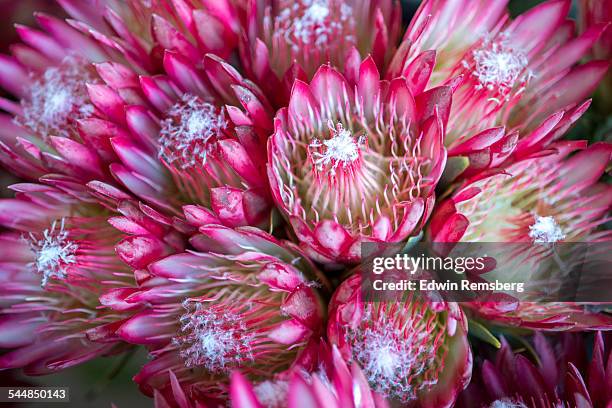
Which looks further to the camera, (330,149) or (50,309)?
(50,309)

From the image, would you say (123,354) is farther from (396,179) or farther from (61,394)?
(396,179)

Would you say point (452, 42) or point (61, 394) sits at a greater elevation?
point (452, 42)

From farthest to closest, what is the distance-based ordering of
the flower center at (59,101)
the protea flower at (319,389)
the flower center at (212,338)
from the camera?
the flower center at (59,101) → the flower center at (212,338) → the protea flower at (319,389)

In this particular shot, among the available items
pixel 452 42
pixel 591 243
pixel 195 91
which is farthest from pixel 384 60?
pixel 591 243

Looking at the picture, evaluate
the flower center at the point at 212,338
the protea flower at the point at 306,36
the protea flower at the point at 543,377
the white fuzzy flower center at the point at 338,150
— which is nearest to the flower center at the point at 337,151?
the white fuzzy flower center at the point at 338,150

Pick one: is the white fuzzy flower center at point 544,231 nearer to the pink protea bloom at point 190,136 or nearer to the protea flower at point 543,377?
the protea flower at point 543,377

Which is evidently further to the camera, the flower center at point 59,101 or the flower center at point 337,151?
the flower center at point 59,101

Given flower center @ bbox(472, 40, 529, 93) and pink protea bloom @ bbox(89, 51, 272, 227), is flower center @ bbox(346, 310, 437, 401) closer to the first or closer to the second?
pink protea bloom @ bbox(89, 51, 272, 227)
